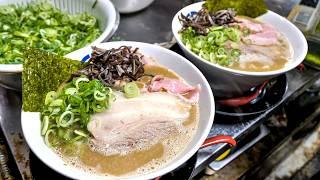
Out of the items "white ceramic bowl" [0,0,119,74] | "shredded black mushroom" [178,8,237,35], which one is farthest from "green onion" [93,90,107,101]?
"shredded black mushroom" [178,8,237,35]

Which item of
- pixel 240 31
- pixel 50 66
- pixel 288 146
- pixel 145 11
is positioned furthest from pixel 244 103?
pixel 145 11

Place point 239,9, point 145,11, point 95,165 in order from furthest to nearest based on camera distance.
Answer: point 145,11 → point 239,9 → point 95,165

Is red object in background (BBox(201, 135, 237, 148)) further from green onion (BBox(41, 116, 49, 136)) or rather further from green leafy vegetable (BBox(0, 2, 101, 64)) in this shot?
green leafy vegetable (BBox(0, 2, 101, 64))

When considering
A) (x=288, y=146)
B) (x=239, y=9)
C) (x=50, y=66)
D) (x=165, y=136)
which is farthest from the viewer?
(x=288, y=146)

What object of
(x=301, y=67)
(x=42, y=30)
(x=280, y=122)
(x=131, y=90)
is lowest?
(x=280, y=122)

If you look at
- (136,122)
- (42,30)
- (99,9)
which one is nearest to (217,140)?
(136,122)

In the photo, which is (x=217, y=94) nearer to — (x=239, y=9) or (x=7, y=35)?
(x=239, y=9)

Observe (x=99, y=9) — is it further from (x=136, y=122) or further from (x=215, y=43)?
(x=136, y=122)

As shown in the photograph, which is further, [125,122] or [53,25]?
[53,25]
